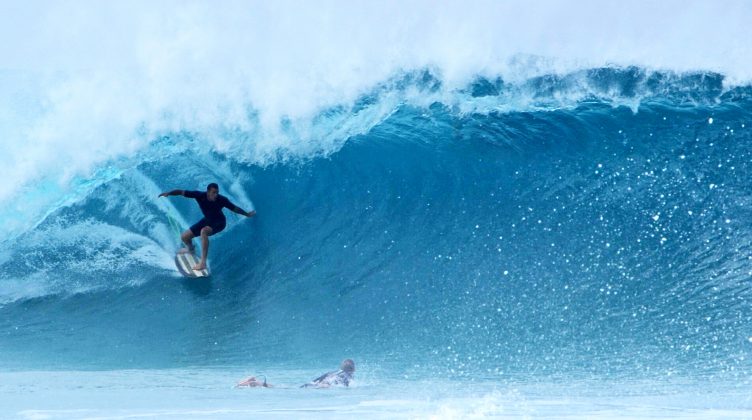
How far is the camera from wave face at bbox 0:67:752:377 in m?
7.82

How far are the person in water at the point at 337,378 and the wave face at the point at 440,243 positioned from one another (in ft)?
1.26

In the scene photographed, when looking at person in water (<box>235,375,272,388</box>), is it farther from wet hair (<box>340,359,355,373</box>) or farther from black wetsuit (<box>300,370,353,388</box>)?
wet hair (<box>340,359,355,373</box>)

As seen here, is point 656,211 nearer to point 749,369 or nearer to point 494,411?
point 749,369

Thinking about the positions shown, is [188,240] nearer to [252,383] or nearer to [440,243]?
[252,383]

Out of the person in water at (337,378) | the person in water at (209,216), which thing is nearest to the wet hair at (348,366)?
the person in water at (337,378)

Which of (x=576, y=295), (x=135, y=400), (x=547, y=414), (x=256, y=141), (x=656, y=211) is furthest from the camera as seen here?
(x=256, y=141)

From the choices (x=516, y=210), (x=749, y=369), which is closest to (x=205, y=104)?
(x=516, y=210)

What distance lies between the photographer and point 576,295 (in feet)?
26.4

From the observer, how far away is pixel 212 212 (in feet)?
25.9

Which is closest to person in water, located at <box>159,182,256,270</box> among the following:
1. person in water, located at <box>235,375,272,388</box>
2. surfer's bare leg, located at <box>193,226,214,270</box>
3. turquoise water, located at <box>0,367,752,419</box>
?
surfer's bare leg, located at <box>193,226,214,270</box>

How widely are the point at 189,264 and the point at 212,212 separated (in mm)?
664

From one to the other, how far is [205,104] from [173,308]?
2.47 meters

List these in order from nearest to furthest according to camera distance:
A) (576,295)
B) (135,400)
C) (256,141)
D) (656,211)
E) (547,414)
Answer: (547,414) < (135,400) < (576,295) < (656,211) < (256,141)

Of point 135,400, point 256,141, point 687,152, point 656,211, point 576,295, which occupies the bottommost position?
point 135,400
